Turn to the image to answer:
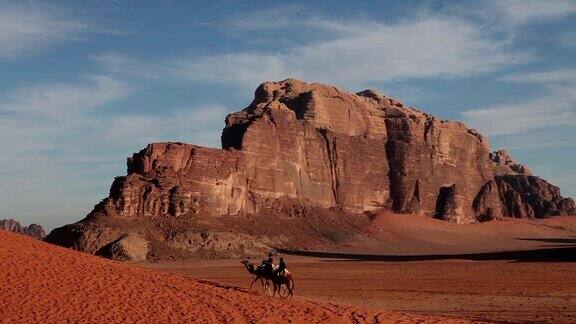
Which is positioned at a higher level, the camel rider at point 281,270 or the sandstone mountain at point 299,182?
the sandstone mountain at point 299,182

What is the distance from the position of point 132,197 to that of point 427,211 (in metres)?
64.4

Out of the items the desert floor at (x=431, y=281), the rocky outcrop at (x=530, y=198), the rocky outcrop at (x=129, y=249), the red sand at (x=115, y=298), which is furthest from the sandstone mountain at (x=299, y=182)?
the red sand at (x=115, y=298)

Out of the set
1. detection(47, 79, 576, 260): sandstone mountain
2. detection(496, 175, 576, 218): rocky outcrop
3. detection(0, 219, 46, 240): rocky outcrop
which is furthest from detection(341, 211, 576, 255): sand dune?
detection(0, 219, 46, 240): rocky outcrop

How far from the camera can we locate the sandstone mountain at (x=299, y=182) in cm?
7425

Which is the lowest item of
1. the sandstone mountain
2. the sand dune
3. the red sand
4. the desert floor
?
the desert floor

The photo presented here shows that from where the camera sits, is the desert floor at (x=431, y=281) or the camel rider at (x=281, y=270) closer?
the camel rider at (x=281, y=270)

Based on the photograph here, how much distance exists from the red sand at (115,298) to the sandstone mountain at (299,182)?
4228 cm

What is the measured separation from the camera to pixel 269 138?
9625 cm

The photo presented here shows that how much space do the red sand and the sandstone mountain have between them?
4228cm

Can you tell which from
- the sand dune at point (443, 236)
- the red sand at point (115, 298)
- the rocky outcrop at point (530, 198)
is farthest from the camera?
the rocky outcrop at point (530, 198)

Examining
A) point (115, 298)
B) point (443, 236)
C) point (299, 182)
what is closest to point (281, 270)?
point (115, 298)

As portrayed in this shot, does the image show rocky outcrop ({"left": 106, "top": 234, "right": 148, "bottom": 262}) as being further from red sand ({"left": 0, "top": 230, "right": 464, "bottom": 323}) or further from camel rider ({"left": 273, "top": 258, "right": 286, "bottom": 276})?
camel rider ({"left": 273, "top": 258, "right": 286, "bottom": 276})

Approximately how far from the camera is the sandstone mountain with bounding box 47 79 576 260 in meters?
74.2

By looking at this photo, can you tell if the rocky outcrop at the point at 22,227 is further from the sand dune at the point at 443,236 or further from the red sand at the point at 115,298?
the red sand at the point at 115,298
